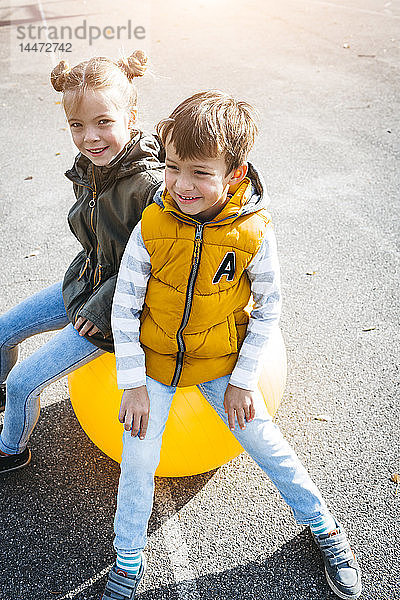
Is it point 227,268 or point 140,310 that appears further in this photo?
point 140,310

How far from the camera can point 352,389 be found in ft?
11.9

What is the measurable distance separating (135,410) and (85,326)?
443 mm

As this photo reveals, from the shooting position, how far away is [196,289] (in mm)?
2285

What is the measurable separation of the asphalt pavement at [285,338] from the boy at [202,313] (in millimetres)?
270

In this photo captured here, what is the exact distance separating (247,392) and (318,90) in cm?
656

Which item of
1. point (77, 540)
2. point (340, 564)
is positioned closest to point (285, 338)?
point (340, 564)

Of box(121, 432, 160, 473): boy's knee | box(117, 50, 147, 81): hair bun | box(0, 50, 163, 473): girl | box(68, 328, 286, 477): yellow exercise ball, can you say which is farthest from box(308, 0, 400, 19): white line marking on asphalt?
box(121, 432, 160, 473): boy's knee

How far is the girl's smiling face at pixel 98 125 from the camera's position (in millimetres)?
2424

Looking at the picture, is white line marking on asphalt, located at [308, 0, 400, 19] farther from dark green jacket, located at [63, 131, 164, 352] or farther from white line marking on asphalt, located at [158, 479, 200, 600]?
white line marking on asphalt, located at [158, 479, 200, 600]

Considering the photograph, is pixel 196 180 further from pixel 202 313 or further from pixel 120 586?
pixel 120 586

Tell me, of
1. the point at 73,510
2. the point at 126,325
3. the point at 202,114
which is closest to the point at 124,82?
the point at 202,114

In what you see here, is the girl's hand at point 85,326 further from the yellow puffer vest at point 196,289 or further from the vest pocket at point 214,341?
the vest pocket at point 214,341

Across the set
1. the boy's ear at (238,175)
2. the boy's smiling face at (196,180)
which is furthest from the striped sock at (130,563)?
the boy's ear at (238,175)

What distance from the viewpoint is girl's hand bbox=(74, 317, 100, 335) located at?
2576mm
